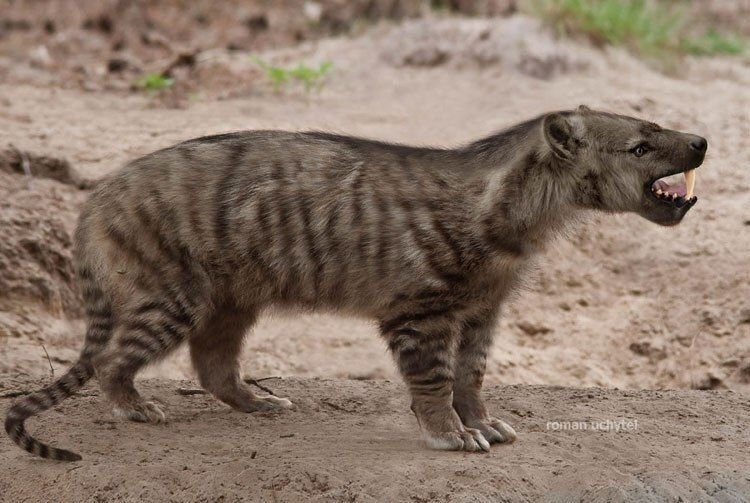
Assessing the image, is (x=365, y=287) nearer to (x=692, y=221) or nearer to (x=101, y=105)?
(x=692, y=221)

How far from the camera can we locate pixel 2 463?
4695 mm

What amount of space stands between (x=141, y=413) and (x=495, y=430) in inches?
65.7

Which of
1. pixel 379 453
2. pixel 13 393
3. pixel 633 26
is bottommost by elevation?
pixel 13 393

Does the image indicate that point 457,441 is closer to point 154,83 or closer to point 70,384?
point 70,384

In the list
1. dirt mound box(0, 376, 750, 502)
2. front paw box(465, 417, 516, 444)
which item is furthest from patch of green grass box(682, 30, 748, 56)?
front paw box(465, 417, 516, 444)

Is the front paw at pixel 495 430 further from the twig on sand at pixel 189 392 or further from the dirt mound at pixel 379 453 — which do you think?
the twig on sand at pixel 189 392

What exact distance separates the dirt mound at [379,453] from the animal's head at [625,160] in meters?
1.07

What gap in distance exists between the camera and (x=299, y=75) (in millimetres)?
9211

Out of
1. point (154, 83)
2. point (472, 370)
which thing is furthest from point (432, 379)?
point (154, 83)

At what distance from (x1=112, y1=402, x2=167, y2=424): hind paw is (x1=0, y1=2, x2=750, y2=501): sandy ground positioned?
71 millimetres

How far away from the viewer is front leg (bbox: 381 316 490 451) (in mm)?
4934

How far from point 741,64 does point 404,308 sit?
675 centimetres

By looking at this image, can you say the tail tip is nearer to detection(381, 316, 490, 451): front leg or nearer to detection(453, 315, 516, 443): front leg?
detection(381, 316, 490, 451): front leg

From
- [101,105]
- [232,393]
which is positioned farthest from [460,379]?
[101,105]
